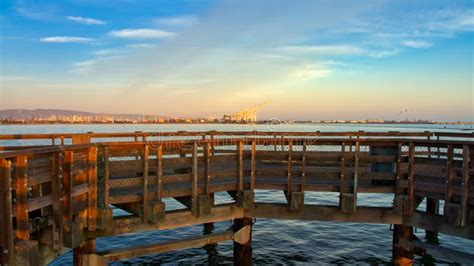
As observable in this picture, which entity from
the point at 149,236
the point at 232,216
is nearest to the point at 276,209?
the point at 232,216

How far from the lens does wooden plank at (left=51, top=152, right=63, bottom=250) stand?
23.4 feet

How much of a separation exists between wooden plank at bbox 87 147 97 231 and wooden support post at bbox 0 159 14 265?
8.50 ft

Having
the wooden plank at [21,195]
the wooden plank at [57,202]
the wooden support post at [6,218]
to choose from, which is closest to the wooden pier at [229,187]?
the wooden plank at [57,202]

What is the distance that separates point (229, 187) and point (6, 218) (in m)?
5.83

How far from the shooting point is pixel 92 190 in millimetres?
8391

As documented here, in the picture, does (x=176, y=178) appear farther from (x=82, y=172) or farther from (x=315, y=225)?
(x=315, y=225)

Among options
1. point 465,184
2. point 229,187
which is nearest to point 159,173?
point 229,187

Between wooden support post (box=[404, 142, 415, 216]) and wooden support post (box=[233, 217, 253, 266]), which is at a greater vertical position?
wooden support post (box=[404, 142, 415, 216])

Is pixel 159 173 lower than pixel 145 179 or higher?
higher

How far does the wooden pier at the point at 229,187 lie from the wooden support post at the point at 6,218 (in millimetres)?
1010

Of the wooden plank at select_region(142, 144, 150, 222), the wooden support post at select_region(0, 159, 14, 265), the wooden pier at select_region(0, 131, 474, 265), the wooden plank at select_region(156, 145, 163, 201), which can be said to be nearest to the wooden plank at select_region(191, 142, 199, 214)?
the wooden pier at select_region(0, 131, 474, 265)

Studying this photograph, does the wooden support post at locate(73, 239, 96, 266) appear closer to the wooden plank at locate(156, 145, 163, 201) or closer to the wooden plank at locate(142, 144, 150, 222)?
the wooden plank at locate(142, 144, 150, 222)

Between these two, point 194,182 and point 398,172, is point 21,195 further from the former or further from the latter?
point 398,172

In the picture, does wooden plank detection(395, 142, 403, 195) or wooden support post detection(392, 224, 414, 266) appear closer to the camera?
wooden plank detection(395, 142, 403, 195)
